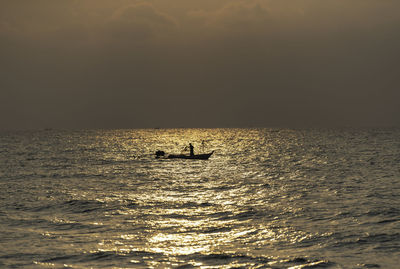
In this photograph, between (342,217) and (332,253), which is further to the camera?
(342,217)

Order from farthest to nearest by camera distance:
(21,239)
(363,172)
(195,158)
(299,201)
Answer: (195,158) < (363,172) < (299,201) < (21,239)

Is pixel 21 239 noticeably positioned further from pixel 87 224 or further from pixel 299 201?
pixel 299 201

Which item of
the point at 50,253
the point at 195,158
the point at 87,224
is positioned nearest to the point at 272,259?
the point at 50,253

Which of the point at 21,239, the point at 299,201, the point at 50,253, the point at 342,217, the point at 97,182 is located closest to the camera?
the point at 50,253

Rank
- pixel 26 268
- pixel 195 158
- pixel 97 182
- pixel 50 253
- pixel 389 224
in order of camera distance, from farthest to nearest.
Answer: pixel 195 158 → pixel 97 182 → pixel 389 224 → pixel 50 253 → pixel 26 268

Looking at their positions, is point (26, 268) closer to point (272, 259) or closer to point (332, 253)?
point (272, 259)

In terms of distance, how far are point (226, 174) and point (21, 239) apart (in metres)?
39.4

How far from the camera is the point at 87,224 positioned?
2855 centimetres

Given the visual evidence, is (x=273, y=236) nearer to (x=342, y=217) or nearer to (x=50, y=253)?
(x=342, y=217)

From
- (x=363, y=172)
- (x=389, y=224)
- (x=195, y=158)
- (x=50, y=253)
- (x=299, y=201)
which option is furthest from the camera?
(x=195, y=158)

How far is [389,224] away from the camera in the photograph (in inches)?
1094

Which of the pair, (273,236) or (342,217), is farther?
(342,217)

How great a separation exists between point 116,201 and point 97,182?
627 inches

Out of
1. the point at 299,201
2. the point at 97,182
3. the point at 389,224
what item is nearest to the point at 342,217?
the point at 389,224
